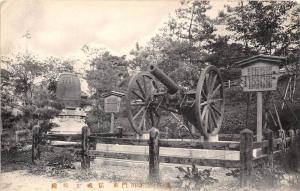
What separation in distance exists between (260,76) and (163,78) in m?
2.62

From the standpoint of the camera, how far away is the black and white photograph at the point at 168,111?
22.6 ft

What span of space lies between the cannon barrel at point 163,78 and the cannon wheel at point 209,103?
2.52ft

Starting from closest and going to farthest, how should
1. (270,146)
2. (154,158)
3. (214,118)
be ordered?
(154,158) < (270,146) < (214,118)

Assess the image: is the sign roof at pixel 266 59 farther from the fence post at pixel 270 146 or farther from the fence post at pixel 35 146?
the fence post at pixel 35 146

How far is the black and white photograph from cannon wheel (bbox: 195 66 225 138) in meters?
0.04

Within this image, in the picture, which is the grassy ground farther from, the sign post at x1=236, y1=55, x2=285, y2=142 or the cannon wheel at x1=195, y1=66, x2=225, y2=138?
the sign post at x1=236, y1=55, x2=285, y2=142

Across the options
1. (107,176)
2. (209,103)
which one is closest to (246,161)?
(107,176)

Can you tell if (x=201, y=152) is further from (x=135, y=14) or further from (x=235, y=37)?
(x=235, y=37)

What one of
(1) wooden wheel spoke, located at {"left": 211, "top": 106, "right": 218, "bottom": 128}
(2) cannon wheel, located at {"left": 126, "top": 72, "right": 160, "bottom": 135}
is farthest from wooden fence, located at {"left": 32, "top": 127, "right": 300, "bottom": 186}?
(2) cannon wheel, located at {"left": 126, "top": 72, "right": 160, "bottom": 135}

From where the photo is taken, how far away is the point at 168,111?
37.5 feet

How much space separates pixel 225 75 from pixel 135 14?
10.9m

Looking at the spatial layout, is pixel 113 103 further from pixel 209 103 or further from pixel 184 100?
pixel 209 103

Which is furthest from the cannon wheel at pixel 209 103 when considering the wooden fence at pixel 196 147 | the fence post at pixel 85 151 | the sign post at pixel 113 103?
the sign post at pixel 113 103

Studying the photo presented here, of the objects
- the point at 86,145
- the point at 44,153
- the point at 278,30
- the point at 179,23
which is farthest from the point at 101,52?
the point at 86,145
